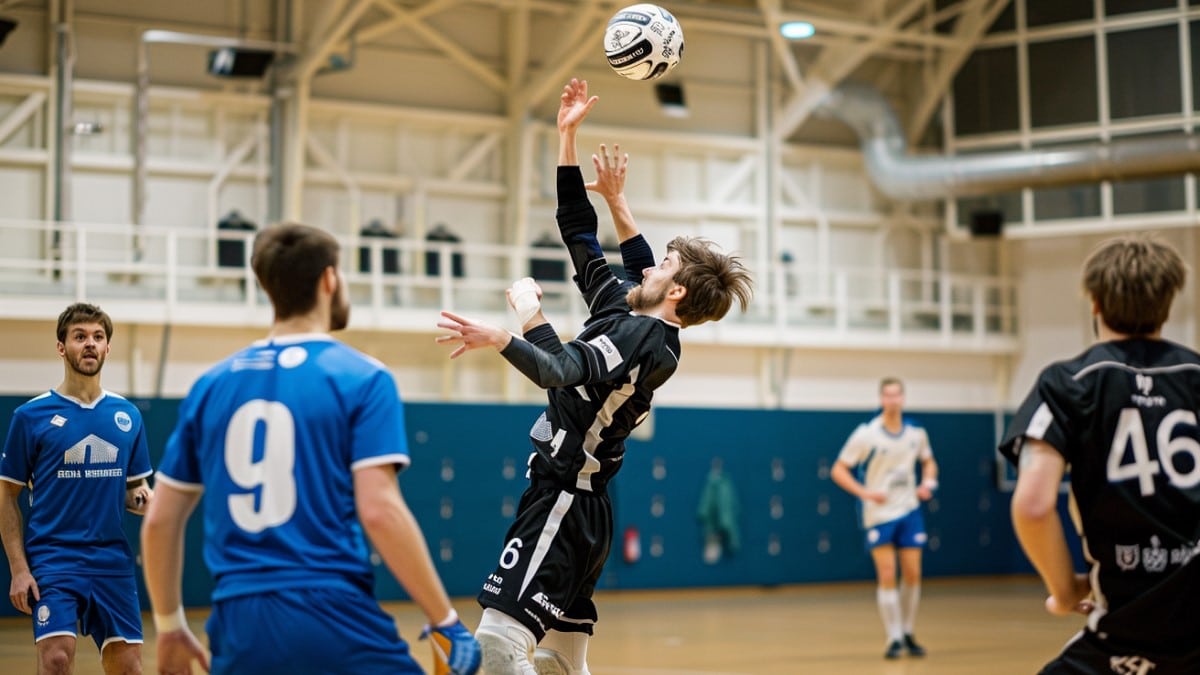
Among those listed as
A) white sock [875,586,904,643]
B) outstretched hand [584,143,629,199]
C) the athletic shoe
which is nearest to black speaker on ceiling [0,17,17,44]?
white sock [875,586,904,643]

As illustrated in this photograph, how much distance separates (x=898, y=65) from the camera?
24719 millimetres

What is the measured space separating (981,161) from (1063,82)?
2.13 meters

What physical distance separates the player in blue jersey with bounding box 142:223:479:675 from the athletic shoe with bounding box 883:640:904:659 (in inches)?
370

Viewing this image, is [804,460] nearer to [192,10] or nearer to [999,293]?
[999,293]

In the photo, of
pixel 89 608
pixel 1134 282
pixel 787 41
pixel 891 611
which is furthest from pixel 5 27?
pixel 1134 282

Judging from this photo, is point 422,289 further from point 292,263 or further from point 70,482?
point 292,263

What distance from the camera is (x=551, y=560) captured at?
17.0 feet

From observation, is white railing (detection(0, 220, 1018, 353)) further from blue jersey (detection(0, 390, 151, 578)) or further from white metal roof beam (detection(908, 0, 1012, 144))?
blue jersey (detection(0, 390, 151, 578))

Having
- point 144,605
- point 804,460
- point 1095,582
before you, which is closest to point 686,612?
point 804,460

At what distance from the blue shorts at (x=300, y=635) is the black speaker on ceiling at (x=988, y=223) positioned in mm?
20056

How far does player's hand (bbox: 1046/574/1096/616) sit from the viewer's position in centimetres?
386

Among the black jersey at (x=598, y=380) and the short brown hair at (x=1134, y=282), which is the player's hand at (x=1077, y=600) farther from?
the black jersey at (x=598, y=380)

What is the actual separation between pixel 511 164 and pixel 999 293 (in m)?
9.13

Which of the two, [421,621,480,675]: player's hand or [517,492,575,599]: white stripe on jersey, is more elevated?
[517,492,575,599]: white stripe on jersey
